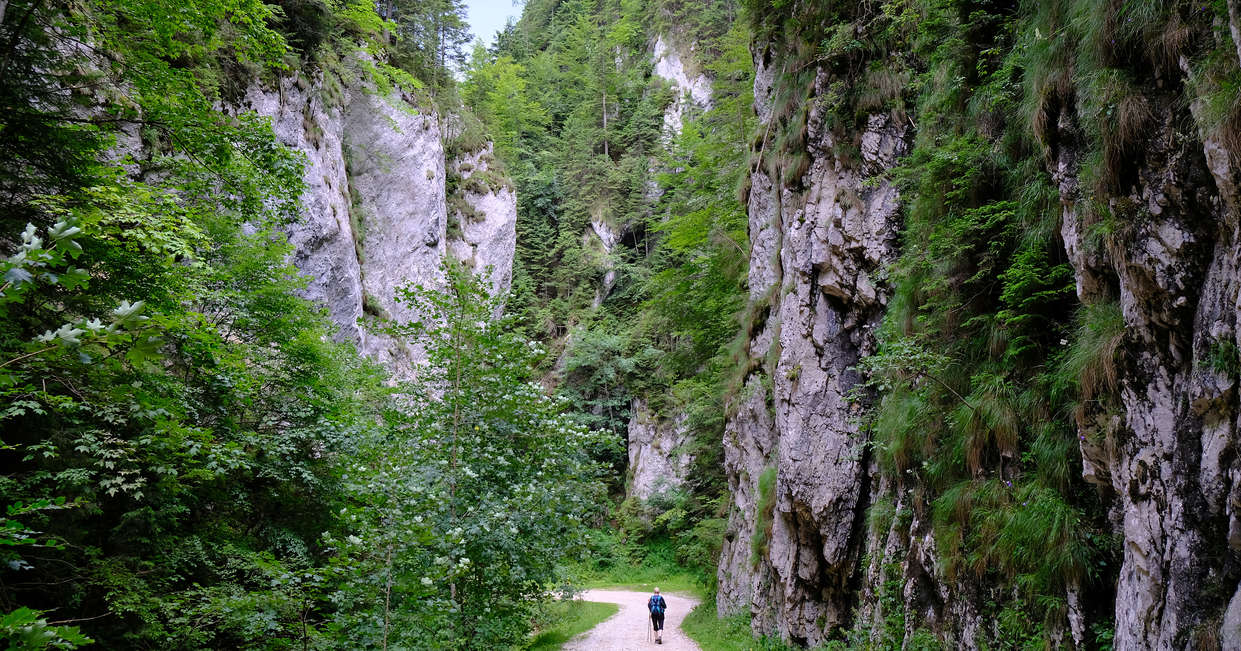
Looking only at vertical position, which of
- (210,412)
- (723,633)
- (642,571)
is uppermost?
(210,412)

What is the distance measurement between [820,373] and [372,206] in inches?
723

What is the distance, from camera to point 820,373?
9.69 metres

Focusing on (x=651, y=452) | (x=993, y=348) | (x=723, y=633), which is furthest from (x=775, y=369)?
(x=651, y=452)

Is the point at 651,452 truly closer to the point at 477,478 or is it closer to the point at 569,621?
the point at 569,621

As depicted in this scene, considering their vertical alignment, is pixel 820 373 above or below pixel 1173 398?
above

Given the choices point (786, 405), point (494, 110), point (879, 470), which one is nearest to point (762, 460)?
point (786, 405)

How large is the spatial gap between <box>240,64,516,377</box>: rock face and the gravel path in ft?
27.0

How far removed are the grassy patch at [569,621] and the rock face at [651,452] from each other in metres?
8.31

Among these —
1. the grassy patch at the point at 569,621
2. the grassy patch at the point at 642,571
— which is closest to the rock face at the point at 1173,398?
the grassy patch at the point at 569,621

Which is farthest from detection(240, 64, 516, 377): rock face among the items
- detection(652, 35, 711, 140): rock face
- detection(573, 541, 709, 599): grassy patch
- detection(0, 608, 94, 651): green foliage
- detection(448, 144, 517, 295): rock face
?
detection(0, 608, 94, 651): green foliage

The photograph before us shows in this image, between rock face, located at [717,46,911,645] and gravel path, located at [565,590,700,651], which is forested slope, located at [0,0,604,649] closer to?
rock face, located at [717,46,911,645]

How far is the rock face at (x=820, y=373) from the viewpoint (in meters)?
8.95

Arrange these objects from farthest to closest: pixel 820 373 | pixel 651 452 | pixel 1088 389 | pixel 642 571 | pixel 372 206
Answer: pixel 651 452 < pixel 642 571 < pixel 372 206 < pixel 820 373 < pixel 1088 389

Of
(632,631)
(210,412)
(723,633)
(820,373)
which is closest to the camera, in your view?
(210,412)
